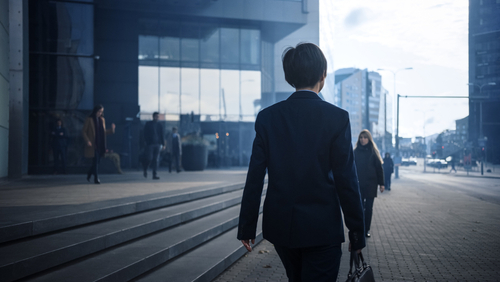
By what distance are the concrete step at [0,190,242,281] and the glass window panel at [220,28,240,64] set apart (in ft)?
65.0

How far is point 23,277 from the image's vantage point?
3.56m

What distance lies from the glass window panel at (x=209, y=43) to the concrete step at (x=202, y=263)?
19.9m

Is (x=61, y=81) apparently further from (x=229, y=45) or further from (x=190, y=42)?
(x=229, y=45)

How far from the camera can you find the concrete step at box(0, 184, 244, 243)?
419cm

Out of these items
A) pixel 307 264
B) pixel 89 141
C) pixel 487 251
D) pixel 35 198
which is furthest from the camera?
pixel 89 141

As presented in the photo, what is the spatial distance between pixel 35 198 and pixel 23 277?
3.78 metres

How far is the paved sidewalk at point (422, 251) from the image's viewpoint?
5156mm

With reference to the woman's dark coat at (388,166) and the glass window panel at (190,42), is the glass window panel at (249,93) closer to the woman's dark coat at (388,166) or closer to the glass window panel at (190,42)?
the glass window panel at (190,42)

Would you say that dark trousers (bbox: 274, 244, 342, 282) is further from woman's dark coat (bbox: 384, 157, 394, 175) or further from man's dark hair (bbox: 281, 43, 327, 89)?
woman's dark coat (bbox: 384, 157, 394, 175)

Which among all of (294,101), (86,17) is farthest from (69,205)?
(86,17)

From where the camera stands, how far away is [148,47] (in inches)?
955

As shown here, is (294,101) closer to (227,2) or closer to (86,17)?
(86,17)

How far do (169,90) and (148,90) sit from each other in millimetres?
1162

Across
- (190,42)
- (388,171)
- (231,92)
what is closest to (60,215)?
(388,171)
